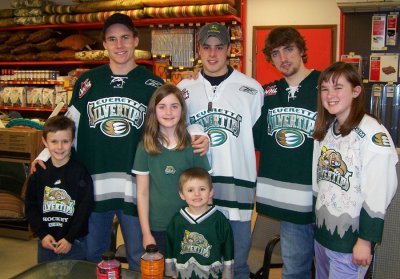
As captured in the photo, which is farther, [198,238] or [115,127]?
[115,127]

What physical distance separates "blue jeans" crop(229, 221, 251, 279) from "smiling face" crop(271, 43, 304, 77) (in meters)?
0.93

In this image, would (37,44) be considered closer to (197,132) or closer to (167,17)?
(167,17)

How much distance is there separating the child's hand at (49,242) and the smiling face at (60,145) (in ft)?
1.49

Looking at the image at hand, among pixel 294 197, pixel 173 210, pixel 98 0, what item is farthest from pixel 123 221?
pixel 98 0

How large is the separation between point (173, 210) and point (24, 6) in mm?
6341

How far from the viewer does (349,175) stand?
83.7 inches

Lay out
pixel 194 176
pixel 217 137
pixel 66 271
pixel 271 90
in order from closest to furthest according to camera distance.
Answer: pixel 66 271 → pixel 194 176 → pixel 217 137 → pixel 271 90

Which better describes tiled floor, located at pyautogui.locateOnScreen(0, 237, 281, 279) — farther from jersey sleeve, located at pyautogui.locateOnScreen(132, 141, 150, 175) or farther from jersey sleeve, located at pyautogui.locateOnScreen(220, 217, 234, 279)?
jersey sleeve, located at pyautogui.locateOnScreen(132, 141, 150, 175)

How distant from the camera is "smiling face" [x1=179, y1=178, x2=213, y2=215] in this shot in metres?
2.36

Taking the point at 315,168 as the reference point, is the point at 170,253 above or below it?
below

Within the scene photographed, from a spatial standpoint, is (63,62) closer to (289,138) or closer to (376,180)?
(289,138)

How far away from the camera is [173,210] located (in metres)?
2.50

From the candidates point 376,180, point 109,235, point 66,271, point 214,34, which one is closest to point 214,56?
point 214,34

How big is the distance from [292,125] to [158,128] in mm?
762
